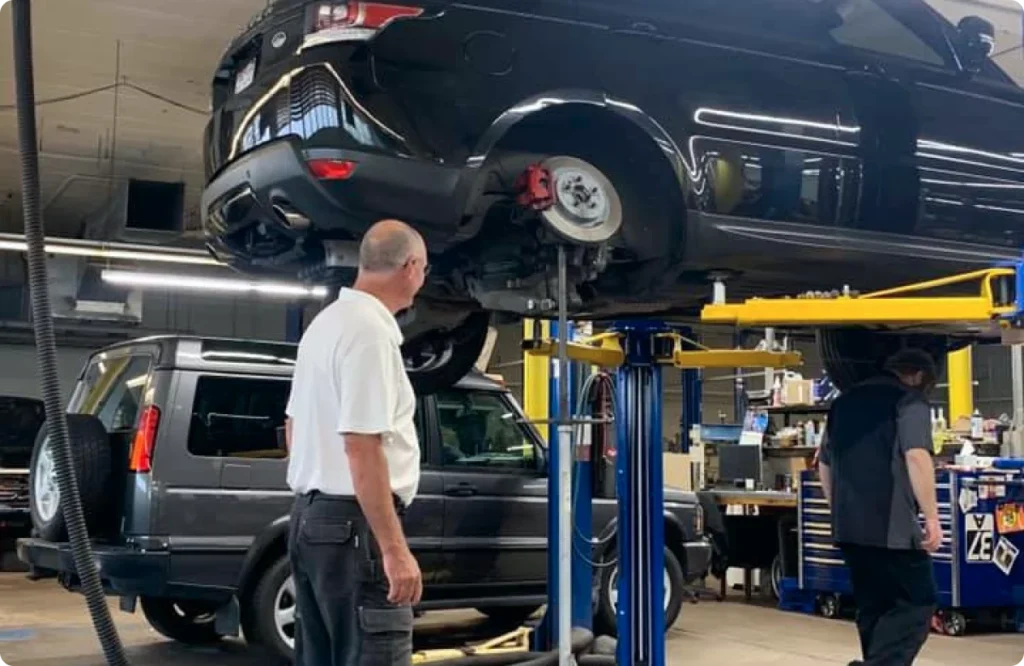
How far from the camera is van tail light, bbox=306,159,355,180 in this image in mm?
3234

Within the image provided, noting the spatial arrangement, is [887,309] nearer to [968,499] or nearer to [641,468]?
[641,468]

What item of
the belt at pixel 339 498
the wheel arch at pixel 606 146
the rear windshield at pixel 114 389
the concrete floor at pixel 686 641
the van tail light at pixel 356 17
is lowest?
the concrete floor at pixel 686 641

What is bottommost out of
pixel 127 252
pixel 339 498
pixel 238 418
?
pixel 339 498

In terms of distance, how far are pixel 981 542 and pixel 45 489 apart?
17.7 ft

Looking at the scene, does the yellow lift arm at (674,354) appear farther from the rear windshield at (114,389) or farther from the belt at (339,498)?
the rear windshield at (114,389)

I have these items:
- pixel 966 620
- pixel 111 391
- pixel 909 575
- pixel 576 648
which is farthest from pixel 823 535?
pixel 111 391

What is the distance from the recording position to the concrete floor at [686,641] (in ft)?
20.0

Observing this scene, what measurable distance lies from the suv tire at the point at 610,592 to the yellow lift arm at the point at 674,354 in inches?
82.8

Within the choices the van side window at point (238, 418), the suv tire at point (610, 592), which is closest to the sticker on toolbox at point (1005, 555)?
the suv tire at point (610, 592)

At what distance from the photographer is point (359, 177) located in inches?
128

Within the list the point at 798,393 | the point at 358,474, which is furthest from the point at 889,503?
the point at 798,393

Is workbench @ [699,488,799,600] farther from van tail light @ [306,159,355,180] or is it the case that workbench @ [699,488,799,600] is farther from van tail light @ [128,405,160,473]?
van tail light @ [306,159,355,180]

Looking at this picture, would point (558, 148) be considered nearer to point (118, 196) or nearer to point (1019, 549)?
point (1019, 549)

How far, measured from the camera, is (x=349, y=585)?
8.09 feet
